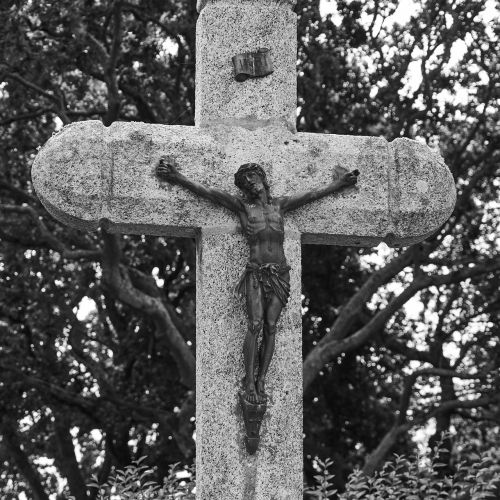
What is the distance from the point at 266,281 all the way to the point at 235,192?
461mm

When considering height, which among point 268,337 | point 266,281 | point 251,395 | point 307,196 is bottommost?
point 251,395

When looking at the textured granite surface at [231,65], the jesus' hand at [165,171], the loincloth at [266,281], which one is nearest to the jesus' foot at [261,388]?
the loincloth at [266,281]

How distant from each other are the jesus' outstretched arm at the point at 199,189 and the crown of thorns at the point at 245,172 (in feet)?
0.26

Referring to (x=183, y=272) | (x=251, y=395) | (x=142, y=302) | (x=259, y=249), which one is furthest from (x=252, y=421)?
(x=183, y=272)

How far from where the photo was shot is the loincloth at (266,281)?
5.29 meters

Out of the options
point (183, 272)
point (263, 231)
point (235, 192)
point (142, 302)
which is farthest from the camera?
point (183, 272)

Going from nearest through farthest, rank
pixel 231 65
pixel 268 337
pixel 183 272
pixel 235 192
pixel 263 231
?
pixel 268 337, pixel 263 231, pixel 235 192, pixel 231 65, pixel 183 272

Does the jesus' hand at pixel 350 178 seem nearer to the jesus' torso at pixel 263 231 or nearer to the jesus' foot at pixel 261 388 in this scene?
the jesus' torso at pixel 263 231

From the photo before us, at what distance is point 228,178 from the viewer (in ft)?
18.1

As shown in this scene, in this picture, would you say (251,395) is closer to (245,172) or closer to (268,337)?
(268,337)

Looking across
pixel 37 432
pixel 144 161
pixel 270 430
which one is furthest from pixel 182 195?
pixel 37 432

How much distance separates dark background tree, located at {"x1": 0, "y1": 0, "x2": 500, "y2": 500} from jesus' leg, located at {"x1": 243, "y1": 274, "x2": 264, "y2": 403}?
8.81 metres

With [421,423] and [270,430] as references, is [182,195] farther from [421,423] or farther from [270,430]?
[421,423]

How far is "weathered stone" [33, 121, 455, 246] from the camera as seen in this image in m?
5.32
